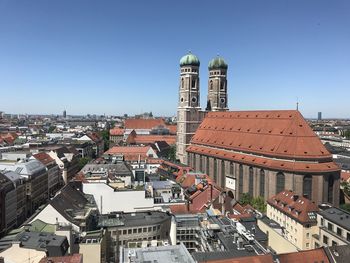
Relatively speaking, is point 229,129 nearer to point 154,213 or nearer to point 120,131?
point 154,213

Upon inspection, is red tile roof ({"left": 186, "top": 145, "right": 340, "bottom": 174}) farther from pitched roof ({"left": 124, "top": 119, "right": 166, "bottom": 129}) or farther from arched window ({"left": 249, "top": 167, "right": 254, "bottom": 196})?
pitched roof ({"left": 124, "top": 119, "right": 166, "bottom": 129})

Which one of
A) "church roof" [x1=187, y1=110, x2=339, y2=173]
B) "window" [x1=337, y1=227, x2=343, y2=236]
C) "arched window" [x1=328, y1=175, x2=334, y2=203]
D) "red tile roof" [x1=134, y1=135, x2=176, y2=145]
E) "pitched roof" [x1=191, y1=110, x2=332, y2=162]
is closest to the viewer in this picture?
"window" [x1=337, y1=227, x2=343, y2=236]

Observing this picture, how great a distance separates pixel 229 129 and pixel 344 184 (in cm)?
3121

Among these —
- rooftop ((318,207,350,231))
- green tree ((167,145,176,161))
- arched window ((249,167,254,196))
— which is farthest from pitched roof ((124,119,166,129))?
A: rooftop ((318,207,350,231))

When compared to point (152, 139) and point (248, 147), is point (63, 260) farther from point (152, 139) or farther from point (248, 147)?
point (152, 139)

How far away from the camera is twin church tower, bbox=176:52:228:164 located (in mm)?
113688

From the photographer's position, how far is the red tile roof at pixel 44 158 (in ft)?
284

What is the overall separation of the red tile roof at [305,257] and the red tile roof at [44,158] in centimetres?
6769

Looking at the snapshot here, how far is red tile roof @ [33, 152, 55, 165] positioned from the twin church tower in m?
42.3

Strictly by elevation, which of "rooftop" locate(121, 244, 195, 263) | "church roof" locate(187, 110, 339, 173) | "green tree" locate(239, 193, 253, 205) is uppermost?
"church roof" locate(187, 110, 339, 173)

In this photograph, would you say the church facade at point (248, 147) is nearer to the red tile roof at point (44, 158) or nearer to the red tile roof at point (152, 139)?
the red tile roof at point (152, 139)

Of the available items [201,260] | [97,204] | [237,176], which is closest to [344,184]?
[237,176]

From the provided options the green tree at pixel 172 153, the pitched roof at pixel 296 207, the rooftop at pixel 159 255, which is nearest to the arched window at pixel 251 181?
the pitched roof at pixel 296 207

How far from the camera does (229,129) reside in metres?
96.4
